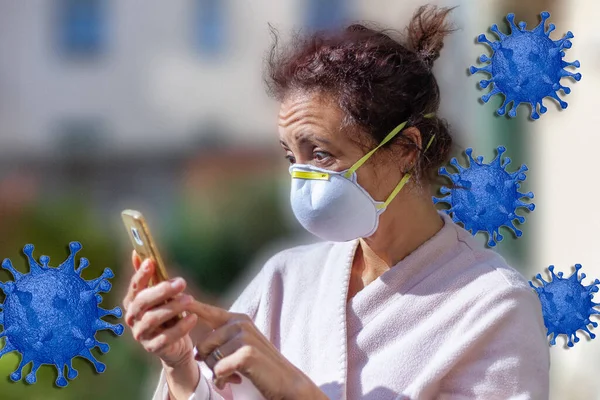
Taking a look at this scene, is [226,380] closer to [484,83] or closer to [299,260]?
[299,260]

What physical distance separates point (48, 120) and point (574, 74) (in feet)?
3.88

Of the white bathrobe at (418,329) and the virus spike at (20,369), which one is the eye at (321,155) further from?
the virus spike at (20,369)

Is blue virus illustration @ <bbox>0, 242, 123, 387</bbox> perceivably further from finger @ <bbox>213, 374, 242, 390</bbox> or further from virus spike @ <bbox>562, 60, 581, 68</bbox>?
virus spike @ <bbox>562, 60, 581, 68</bbox>

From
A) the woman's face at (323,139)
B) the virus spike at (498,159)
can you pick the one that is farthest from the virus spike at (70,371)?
the virus spike at (498,159)

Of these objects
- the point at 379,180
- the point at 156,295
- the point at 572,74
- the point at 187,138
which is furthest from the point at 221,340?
the point at 572,74

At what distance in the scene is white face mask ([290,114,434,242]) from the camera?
1490 mm

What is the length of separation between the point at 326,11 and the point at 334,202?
58 centimetres

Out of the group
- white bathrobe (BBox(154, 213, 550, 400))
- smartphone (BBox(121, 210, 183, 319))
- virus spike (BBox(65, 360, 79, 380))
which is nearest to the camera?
smartphone (BBox(121, 210, 183, 319))

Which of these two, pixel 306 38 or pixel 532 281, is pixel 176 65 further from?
pixel 532 281

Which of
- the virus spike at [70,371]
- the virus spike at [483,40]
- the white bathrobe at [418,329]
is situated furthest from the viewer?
the virus spike at [483,40]

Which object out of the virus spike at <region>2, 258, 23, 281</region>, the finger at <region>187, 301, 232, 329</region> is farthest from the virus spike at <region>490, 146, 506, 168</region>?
the virus spike at <region>2, 258, 23, 281</region>

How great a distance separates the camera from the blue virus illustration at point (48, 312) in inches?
63.4

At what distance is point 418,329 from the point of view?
152cm

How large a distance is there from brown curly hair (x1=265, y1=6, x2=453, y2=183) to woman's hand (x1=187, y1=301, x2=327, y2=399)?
421mm
